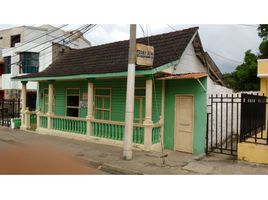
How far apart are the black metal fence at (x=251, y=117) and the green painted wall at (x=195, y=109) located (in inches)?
47.0

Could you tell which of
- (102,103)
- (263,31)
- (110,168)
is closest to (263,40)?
(263,31)

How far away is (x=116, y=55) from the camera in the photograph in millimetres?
11070

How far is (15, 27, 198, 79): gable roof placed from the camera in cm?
920

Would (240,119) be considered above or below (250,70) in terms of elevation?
below

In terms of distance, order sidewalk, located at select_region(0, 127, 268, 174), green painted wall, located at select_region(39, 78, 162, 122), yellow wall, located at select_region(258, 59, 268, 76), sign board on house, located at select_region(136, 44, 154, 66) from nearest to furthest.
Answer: sidewalk, located at select_region(0, 127, 268, 174)
sign board on house, located at select_region(136, 44, 154, 66)
yellow wall, located at select_region(258, 59, 268, 76)
green painted wall, located at select_region(39, 78, 162, 122)

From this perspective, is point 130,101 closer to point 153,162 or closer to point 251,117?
point 153,162

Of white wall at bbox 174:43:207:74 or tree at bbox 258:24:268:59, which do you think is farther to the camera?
white wall at bbox 174:43:207:74

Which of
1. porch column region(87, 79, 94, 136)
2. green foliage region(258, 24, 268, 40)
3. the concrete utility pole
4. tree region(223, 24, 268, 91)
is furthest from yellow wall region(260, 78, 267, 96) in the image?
porch column region(87, 79, 94, 136)

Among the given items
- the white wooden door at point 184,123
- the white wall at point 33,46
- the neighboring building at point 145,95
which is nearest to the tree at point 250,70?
the neighboring building at point 145,95

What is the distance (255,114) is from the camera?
800 cm

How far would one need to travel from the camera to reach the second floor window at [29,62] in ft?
69.7

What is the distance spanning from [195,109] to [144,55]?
2.23 metres

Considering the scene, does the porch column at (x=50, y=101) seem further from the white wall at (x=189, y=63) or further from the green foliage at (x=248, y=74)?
the green foliage at (x=248, y=74)

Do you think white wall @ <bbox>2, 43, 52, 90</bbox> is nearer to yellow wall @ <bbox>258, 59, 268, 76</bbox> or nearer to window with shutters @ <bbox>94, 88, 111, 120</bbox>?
window with shutters @ <bbox>94, 88, 111, 120</bbox>
